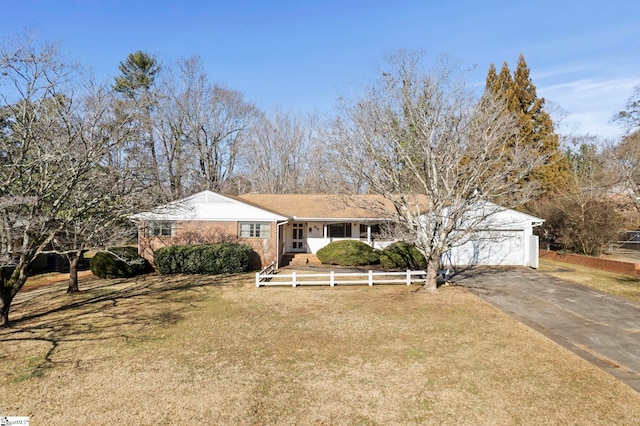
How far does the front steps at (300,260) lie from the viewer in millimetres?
20028

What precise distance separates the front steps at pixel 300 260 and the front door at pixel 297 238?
112 centimetres

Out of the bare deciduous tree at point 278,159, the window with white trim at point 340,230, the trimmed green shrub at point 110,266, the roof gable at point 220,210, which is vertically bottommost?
the trimmed green shrub at point 110,266

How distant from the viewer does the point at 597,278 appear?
1502 cm

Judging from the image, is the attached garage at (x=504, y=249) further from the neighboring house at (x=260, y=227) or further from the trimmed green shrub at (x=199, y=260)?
the trimmed green shrub at (x=199, y=260)

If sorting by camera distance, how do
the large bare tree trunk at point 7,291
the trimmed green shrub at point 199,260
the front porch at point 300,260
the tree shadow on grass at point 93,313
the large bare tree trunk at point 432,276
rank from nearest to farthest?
the tree shadow on grass at point 93,313, the large bare tree trunk at point 7,291, the large bare tree trunk at point 432,276, the trimmed green shrub at point 199,260, the front porch at point 300,260

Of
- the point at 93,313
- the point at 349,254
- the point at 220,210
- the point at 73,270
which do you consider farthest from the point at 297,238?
the point at 93,313

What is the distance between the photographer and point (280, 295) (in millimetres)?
12172

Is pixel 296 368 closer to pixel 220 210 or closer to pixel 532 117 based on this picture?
pixel 220 210

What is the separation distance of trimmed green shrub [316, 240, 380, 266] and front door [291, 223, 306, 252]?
130 inches

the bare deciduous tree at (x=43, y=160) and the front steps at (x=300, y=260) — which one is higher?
the bare deciduous tree at (x=43, y=160)

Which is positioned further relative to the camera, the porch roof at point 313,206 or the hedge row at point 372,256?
the porch roof at point 313,206

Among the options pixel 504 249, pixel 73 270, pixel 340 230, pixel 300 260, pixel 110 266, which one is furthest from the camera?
pixel 340 230

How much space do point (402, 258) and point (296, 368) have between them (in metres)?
12.2

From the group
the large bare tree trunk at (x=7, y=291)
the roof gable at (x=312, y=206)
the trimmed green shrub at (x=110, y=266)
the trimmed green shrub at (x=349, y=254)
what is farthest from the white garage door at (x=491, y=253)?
the large bare tree trunk at (x=7, y=291)
